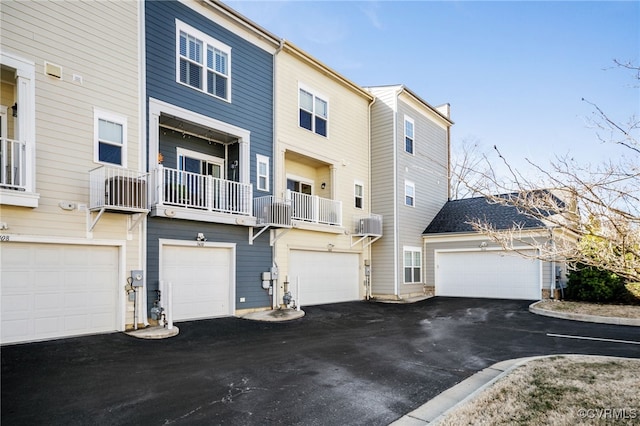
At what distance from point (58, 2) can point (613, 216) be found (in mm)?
10687

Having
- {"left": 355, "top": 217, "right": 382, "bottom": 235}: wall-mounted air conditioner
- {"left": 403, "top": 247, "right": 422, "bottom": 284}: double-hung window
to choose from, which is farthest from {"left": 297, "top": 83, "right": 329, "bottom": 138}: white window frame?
{"left": 403, "top": 247, "right": 422, "bottom": 284}: double-hung window

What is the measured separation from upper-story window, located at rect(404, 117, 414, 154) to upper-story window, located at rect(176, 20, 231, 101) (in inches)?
360

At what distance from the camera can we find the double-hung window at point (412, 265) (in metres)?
18.0

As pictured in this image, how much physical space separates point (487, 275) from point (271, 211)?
1070 centimetres

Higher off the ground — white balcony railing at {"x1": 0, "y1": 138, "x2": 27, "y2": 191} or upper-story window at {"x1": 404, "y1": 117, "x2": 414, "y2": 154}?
upper-story window at {"x1": 404, "y1": 117, "x2": 414, "y2": 154}

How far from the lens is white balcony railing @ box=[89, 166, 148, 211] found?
8.63 meters

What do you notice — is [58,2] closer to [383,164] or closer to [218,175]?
[218,175]

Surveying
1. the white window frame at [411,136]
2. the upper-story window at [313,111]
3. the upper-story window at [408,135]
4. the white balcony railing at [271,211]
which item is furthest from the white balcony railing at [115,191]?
the upper-story window at [408,135]

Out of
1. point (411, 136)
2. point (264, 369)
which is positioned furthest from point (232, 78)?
point (411, 136)

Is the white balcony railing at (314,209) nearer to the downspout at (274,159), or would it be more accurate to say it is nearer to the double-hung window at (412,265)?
the downspout at (274,159)

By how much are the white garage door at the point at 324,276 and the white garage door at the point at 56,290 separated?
598cm

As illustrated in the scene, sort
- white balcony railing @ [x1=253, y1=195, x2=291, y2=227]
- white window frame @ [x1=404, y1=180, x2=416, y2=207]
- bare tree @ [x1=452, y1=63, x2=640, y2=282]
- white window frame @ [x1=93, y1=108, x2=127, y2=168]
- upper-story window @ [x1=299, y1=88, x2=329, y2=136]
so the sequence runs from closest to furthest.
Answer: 1. bare tree @ [x1=452, y1=63, x2=640, y2=282]
2. white window frame @ [x1=93, y1=108, x2=127, y2=168]
3. white balcony railing @ [x1=253, y1=195, x2=291, y2=227]
4. upper-story window @ [x1=299, y1=88, x2=329, y2=136]
5. white window frame @ [x1=404, y1=180, x2=416, y2=207]

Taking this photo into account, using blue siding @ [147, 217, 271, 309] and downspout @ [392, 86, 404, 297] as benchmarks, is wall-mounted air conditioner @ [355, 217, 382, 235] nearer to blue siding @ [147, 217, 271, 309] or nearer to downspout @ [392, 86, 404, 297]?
downspout @ [392, 86, 404, 297]

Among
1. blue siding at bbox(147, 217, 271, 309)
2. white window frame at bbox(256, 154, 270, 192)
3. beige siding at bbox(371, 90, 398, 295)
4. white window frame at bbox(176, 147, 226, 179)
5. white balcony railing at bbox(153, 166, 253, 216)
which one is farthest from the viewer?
beige siding at bbox(371, 90, 398, 295)
